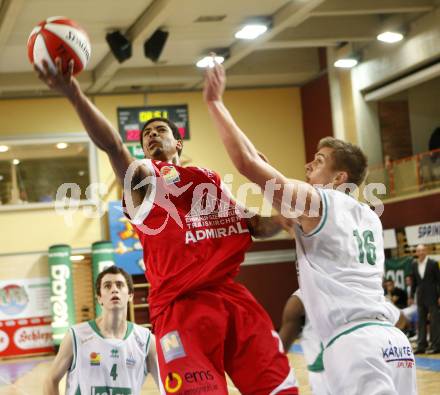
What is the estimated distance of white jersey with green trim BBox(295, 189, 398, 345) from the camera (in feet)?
13.6

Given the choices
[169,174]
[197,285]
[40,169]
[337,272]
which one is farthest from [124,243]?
[337,272]

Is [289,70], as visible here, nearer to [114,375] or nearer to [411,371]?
[114,375]

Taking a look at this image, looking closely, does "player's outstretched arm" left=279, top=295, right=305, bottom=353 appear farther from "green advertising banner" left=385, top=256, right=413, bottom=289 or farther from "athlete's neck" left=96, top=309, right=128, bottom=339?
"green advertising banner" left=385, top=256, right=413, bottom=289

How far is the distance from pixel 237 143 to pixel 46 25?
1033mm

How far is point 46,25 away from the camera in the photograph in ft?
12.8

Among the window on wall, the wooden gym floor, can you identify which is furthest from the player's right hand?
the window on wall

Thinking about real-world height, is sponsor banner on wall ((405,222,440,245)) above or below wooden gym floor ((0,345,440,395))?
above

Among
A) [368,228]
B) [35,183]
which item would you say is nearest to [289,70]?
[35,183]

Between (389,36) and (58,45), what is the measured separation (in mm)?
13981

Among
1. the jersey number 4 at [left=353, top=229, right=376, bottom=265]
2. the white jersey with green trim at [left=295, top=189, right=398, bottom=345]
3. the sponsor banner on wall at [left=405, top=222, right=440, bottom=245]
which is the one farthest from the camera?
the sponsor banner on wall at [left=405, top=222, right=440, bottom=245]

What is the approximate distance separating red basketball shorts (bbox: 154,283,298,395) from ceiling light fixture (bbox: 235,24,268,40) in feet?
41.0

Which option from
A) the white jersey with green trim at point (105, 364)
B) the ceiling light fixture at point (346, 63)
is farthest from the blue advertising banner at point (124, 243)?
the white jersey with green trim at point (105, 364)

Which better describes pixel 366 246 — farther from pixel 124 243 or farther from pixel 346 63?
pixel 124 243

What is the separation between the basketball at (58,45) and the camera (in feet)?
12.1
